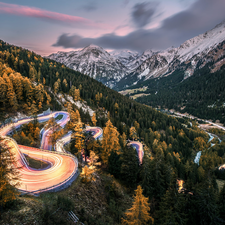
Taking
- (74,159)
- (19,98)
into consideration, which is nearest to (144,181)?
(74,159)

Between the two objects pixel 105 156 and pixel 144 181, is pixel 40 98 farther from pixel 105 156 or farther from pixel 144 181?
pixel 144 181

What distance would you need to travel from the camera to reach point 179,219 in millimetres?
21453

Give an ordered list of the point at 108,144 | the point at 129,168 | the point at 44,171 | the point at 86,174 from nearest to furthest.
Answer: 1. the point at 86,174
2. the point at 44,171
3. the point at 129,168
4. the point at 108,144

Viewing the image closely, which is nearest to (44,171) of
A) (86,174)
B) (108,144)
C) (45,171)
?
(45,171)

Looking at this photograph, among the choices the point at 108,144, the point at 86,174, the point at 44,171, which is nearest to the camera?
the point at 86,174

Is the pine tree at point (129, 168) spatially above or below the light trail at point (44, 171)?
below

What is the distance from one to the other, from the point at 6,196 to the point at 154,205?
2819cm

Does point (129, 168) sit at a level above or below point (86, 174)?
below

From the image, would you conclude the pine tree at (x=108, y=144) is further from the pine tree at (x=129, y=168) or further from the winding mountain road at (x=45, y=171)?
the winding mountain road at (x=45, y=171)

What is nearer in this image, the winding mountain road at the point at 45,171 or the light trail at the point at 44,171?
the winding mountain road at the point at 45,171

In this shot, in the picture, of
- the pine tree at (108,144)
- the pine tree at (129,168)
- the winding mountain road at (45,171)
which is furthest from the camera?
the pine tree at (108,144)

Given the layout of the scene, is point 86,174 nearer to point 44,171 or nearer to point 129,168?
point 44,171

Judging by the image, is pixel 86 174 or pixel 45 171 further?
pixel 45 171

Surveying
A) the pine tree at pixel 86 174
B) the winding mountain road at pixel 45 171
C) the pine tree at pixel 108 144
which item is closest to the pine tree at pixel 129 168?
the pine tree at pixel 108 144
